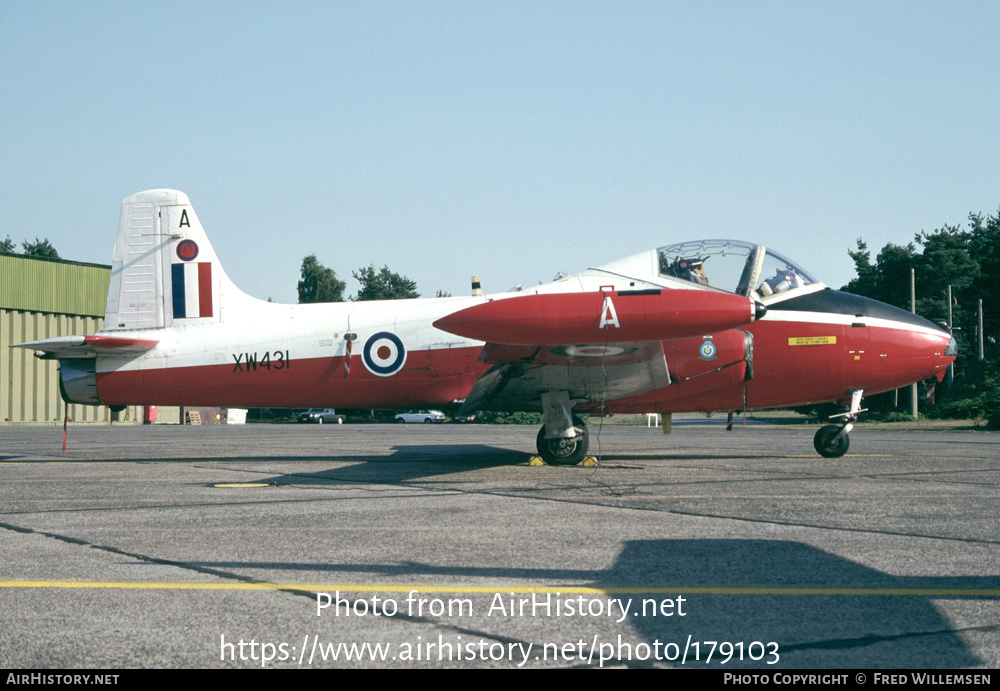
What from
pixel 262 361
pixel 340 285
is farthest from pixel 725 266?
pixel 340 285

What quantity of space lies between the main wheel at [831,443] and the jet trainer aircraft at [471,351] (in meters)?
0.03

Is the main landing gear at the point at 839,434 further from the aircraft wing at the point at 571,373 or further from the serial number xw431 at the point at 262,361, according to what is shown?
the serial number xw431 at the point at 262,361

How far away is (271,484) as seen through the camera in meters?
9.43

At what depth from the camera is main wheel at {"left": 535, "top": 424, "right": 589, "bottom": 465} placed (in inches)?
452

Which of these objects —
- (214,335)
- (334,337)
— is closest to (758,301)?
(334,337)

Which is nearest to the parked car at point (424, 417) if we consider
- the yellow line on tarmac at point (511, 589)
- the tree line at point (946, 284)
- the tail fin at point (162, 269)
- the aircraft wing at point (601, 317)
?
the tree line at point (946, 284)

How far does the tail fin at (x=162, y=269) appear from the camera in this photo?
12875 mm

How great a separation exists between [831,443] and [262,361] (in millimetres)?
8537

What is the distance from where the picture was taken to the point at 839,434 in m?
12.3

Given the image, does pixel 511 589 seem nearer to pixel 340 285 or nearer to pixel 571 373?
pixel 571 373

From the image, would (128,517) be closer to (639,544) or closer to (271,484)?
(271,484)

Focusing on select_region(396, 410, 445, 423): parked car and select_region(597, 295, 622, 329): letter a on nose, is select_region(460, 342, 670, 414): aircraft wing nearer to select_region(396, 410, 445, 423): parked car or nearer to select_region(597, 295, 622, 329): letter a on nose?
select_region(597, 295, 622, 329): letter a on nose

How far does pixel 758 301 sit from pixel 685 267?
115 cm
